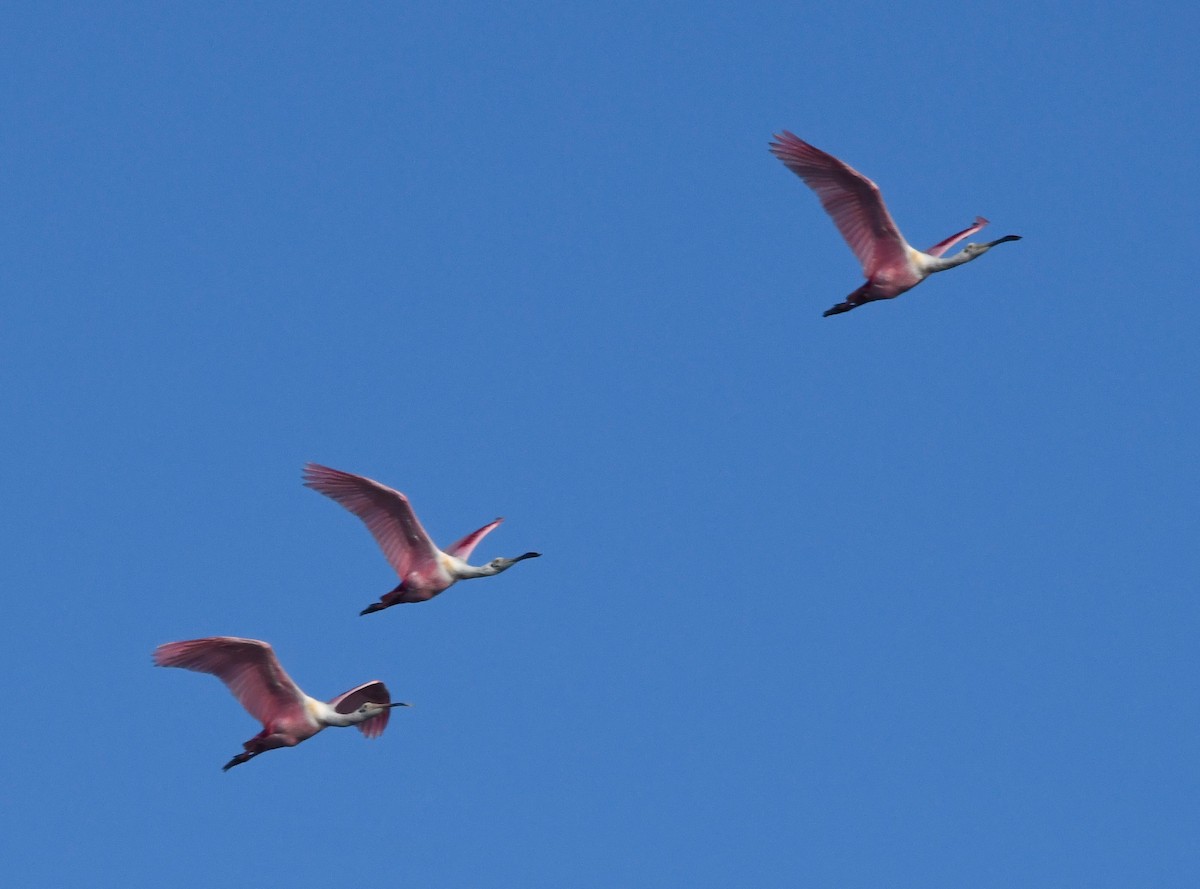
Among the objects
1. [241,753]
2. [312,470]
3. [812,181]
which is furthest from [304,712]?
[812,181]

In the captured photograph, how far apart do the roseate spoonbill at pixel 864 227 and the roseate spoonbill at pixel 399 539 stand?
6280 millimetres

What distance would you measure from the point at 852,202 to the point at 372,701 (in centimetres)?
974

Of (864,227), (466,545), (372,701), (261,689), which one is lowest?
(372,701)

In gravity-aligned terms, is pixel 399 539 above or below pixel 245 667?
above

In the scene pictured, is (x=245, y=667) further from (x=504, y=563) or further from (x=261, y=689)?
(x=504, y=563)

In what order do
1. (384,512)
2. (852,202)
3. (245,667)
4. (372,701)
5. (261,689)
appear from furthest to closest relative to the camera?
(372,701)
(384,512)
(852,202)
(261,689)
(245,667)

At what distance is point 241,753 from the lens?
34.9 metres

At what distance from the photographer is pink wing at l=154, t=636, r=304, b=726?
1313 inches

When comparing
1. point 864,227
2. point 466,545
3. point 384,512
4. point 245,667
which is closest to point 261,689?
point 245,667

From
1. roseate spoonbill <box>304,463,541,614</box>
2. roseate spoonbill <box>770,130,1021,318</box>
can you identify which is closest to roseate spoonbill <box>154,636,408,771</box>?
roseate spoonbill <box>304,463,541,614</box>

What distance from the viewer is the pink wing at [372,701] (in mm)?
37094

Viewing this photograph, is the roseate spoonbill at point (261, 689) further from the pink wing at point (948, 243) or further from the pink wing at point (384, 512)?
the pink wing at point (948, 243)

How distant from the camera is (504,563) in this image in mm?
38781

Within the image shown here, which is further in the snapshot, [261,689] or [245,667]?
[261,689]
